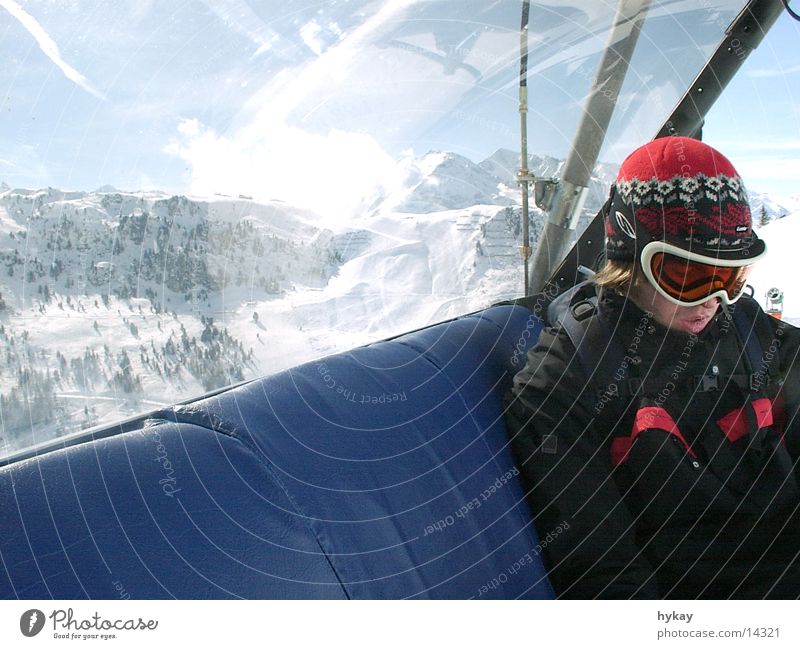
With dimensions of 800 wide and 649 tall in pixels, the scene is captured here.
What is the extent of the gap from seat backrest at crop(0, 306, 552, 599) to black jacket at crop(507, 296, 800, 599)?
0.09 metres

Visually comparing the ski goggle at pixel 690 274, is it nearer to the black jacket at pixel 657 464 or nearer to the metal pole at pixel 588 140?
the black jacket at pixel 657 464

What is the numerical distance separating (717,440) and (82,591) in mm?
808

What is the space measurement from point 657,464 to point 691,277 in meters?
0.26

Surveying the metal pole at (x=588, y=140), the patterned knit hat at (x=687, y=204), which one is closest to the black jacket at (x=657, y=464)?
the patterned knit hat at (x=687, y=204)

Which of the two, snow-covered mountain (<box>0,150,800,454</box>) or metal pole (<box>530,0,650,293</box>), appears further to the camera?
metal pole (<box>530,0,650,293</box>)

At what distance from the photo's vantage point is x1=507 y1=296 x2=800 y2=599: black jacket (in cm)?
79

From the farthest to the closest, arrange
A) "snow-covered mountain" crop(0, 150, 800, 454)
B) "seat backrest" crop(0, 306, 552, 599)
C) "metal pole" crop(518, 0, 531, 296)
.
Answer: "metal pole" crop(518, 0, 531, 296), "snow-covered mountain" crop(0, 150, 800, 454), "seat backrest" crop(0, 306, 552, 599)

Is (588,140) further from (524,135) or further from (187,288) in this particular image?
(187,288)

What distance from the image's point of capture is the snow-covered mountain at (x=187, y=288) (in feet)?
2.31

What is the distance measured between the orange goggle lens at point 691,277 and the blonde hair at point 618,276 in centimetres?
5

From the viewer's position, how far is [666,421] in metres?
0.83

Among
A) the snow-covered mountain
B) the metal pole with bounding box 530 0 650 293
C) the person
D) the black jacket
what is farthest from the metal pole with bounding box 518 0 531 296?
the black jacket

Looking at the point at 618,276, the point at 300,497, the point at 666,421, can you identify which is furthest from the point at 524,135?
the point at 300,497

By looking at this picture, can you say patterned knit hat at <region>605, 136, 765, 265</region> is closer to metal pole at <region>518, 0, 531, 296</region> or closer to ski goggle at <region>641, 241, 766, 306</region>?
ski goggle at <region>641, 241, 766, 306</region>
